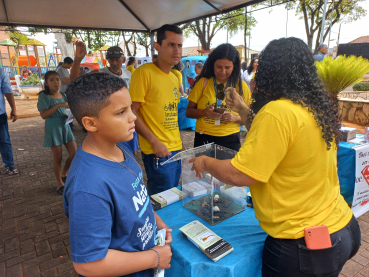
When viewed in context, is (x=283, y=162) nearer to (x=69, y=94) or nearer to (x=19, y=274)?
(x=69, y=94)

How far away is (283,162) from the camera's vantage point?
105 cm

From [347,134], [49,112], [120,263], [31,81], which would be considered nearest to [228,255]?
[120,263]

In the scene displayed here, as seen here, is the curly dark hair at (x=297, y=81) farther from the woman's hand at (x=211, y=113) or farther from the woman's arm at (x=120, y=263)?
the woman's hand at (x=211, y=113)

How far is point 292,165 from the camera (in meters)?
1.04

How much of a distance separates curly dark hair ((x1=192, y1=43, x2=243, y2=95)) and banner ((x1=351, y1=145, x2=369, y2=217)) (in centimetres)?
175

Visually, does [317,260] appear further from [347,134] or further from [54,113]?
[54,113]

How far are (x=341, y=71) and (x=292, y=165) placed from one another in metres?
1.78

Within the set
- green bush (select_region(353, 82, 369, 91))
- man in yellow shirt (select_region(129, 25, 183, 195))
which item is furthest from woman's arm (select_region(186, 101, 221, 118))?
green bush (select_region(353, 82, 369, 91))

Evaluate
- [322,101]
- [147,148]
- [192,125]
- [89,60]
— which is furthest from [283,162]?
[89,60]

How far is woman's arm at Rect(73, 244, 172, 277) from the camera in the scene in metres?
0.79

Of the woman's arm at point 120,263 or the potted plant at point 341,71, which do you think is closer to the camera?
the woman's arm at point 120,263

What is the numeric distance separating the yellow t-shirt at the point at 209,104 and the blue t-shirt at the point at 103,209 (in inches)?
61.9

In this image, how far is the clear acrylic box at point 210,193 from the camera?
150cm

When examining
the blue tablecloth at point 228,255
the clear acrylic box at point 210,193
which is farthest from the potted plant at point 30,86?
the blue tablecloth at point 228,255
